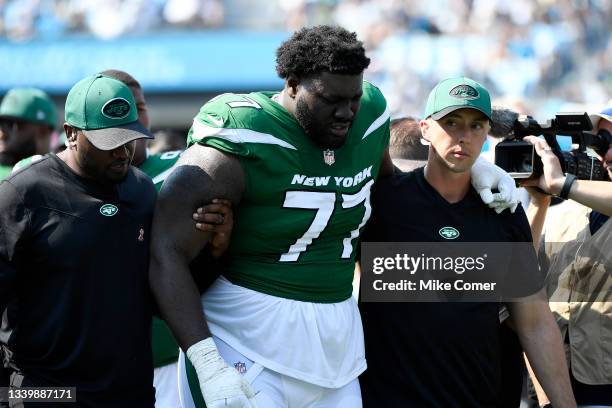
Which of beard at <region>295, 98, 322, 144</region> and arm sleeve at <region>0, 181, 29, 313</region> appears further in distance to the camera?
beard at <region>295, 98, 322, 144</region>

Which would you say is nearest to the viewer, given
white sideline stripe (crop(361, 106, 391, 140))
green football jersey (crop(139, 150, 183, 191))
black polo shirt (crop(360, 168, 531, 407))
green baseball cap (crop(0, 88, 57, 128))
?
white sideline stripe (crop(361, 106, 391, 140))

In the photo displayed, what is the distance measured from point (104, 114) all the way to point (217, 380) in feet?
3.11

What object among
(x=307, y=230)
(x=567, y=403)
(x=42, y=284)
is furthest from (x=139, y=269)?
(x=567, y=403)

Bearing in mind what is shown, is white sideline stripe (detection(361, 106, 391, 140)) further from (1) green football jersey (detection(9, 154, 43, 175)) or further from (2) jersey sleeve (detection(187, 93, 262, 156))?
(1) green football jersey (detection(9, 154, 43, 175))

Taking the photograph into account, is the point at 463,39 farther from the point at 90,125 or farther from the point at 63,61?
the point at 90,125

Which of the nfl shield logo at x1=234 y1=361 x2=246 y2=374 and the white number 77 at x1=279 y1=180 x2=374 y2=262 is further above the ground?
the white number 77 at x1=279 y1=180 x2=374 y2=262

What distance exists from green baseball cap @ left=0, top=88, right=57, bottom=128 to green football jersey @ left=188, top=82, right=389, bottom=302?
2.57 metres

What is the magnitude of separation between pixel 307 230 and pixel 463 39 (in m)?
9.63

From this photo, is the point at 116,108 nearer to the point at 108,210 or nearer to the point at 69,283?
the point at 108,210

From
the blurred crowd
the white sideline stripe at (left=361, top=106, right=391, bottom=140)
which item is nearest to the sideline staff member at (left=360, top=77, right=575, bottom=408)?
the white sideline stripe at (left=361, top=106, right=391, bottom=140)

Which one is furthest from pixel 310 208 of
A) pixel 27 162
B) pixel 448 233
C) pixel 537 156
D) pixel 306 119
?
pixel 537 156

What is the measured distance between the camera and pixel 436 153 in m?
3.83

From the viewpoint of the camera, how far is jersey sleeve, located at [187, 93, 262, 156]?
3256 millimetres

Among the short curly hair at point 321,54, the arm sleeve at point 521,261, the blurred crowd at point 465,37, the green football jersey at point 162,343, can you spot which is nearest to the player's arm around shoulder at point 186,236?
the short curly hair at point 321,54
